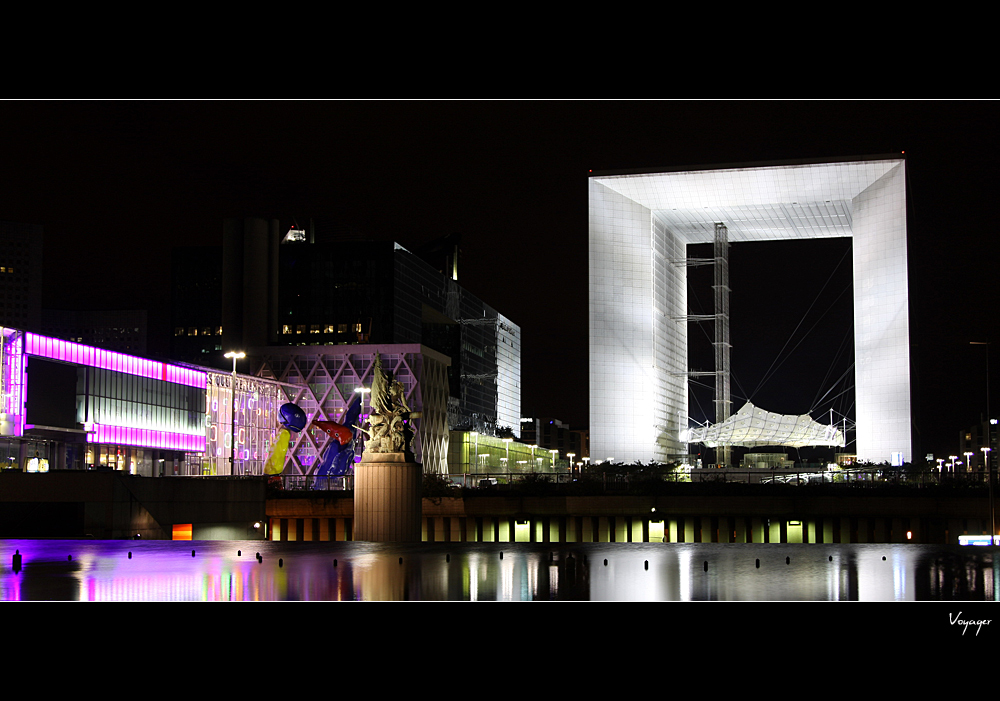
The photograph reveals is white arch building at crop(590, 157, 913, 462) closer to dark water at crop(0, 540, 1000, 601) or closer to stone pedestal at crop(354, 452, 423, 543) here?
stone pedestal at crop(354, 452, 423, 543)

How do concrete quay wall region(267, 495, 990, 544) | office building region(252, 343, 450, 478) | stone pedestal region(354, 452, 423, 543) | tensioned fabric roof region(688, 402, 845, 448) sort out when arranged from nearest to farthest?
stone pedestal region(354, 452, 423, 543)
concrete quay wall region(267, 495, 990, 544)
tensioned fabric roof region(688, 402, 845, 448)
office building region(252, 343, 450, 478)

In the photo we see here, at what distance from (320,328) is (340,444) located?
177 feet

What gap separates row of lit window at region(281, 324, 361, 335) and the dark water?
115509 millimetres

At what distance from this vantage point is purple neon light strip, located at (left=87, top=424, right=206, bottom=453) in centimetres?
7594

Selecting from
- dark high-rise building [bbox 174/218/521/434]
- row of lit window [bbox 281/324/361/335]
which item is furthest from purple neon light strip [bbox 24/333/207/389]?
row of lit window [bbox 281/324/361/335]

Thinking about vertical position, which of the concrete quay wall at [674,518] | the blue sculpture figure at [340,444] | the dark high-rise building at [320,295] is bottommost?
the concrete quay wall at [674,518]

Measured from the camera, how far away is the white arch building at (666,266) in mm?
90562

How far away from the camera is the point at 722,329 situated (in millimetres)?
102750

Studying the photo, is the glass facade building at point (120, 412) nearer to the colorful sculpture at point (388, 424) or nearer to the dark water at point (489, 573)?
the colorful sculpture at point (388, 424)

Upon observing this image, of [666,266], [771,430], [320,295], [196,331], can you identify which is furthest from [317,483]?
[196,331]

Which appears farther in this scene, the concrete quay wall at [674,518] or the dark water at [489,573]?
the concrete quay wall at [674,518]

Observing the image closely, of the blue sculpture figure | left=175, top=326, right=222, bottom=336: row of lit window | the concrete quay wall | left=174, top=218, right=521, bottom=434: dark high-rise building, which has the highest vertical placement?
left=174, top=218, right=521, bottom=434: dark high-rise building

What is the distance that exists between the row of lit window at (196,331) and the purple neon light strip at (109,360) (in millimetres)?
61886

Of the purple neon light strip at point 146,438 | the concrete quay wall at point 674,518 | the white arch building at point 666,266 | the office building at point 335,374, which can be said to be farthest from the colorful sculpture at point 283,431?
the concrete quay wall at point 674,518
